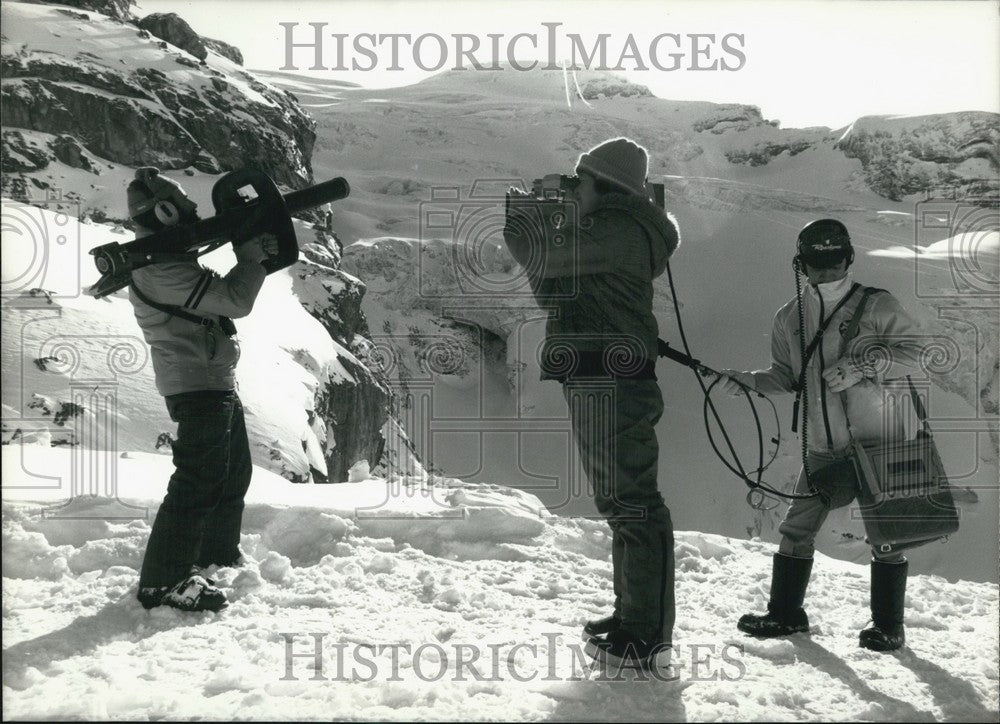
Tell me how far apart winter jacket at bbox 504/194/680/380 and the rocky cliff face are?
43.5 ft

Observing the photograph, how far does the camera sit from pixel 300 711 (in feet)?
7.80

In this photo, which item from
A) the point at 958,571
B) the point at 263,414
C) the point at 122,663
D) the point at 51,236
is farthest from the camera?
the point at 958,571

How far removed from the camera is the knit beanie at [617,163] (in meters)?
2.82

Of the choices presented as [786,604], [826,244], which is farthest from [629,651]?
[826,244]

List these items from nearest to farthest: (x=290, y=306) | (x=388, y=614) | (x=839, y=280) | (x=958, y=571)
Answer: (x=839, y=280), (x=388, y=614), (x=290, y=306), (x=958, y=571)

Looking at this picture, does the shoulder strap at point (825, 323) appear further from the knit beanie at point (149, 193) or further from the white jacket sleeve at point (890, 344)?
the knit beanie at point (149, 193)

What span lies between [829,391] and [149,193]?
2.82 metres

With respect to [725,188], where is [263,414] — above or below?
below

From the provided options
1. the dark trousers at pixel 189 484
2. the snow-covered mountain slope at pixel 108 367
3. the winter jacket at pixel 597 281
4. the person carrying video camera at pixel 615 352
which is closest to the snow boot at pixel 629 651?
the person carrying video camera at pixel 615 352

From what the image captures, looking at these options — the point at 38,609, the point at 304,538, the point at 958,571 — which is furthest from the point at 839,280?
the point at 958,571

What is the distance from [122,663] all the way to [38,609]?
73 cm

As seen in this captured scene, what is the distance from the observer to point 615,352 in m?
2.71

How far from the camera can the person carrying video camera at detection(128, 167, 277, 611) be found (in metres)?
3.06

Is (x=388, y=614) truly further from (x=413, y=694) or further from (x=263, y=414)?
(x=263, y=414)
